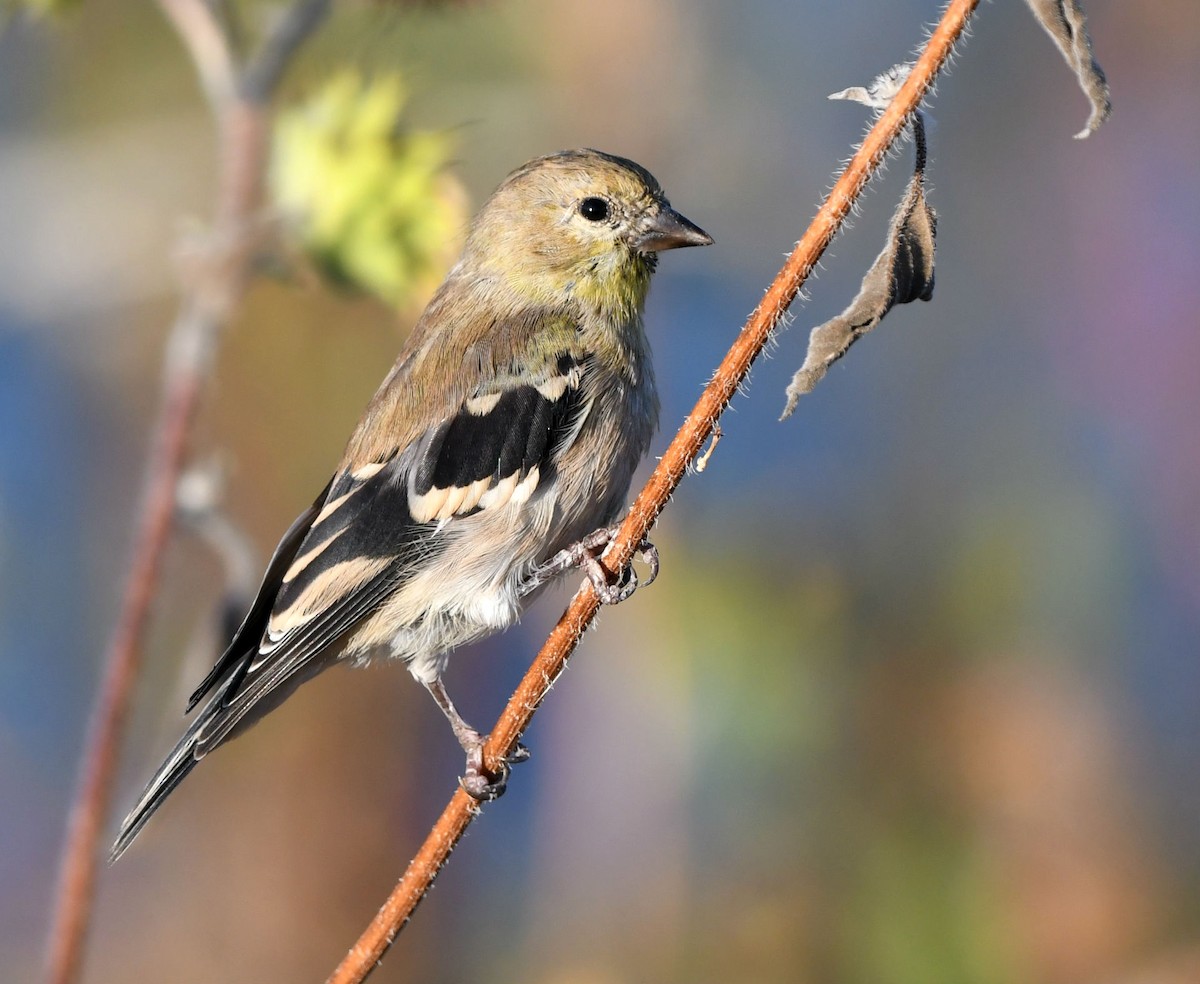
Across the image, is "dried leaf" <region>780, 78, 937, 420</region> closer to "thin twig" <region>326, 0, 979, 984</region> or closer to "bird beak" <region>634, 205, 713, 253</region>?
"thin twig" <region>326, 0, 979, 984</region>

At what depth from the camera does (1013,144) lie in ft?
13.3

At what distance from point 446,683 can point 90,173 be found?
173cm

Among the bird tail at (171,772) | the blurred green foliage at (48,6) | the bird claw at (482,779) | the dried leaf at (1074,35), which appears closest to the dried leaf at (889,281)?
the dried leaf at (1074,35)

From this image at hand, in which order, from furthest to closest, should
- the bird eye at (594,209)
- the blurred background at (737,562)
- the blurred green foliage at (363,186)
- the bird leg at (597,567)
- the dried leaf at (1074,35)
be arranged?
the blurred background at (737,562), the bird eye at (594,209), the blurred green foliage at (363,186), the bird leg at (597,567), the dried leaf at (1074,35)

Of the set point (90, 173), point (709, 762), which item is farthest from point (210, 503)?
point (709, 762)

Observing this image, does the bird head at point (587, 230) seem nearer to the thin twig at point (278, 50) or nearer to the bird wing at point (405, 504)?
the bird wing at point (405, 504)

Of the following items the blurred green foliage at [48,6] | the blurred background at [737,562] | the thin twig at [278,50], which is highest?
the blurred green foliage at [48,6]

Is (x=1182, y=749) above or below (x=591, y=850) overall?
below

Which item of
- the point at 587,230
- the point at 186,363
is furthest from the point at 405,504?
the point at 587,230

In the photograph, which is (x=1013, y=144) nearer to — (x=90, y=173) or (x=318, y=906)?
(x=90, y=173)

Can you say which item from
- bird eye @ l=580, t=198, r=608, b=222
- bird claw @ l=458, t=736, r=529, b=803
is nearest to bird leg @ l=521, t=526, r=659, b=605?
bird claw @ l=458, t=736, r=529, b=803

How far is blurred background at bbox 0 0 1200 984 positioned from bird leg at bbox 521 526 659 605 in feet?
2.67

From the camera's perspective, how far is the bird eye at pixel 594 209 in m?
2.69

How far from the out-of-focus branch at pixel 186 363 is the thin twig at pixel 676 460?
0.56 meters
